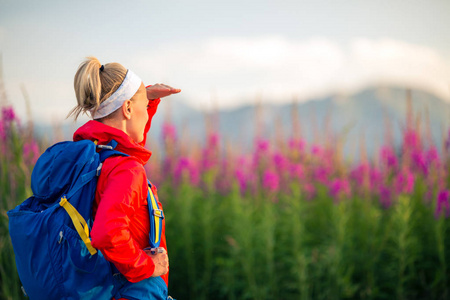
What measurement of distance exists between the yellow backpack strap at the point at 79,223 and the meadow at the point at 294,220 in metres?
1.70

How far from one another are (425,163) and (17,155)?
4243 millimetres

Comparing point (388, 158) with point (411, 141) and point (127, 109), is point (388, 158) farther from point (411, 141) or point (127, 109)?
point (127, 109)

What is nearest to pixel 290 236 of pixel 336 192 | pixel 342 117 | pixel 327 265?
pixel 327 265

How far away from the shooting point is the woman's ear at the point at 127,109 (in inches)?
61.1

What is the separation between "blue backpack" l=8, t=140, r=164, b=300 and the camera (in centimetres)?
132

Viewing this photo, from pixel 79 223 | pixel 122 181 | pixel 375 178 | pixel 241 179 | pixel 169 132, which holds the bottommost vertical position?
pixel 375 178

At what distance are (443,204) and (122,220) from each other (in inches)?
144

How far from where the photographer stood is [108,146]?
4.87 ft

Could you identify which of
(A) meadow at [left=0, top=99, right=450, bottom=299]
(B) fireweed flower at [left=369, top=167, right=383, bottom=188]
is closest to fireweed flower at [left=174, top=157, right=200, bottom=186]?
(A) meadow at [left=0, top=99, right=450, bottom=299]

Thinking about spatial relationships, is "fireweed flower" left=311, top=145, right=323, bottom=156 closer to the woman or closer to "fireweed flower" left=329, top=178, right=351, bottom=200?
"fireweed flower" left=329, top=178, right=351, bottom=200

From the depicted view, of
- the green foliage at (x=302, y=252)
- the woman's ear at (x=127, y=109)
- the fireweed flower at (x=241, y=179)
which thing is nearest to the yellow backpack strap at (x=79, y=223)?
the woman's ear at (x=127, y=109)

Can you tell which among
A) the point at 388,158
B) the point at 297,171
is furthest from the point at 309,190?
the point at 388,158

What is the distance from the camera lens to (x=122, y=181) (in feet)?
4.44

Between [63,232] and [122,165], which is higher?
[122,165]
